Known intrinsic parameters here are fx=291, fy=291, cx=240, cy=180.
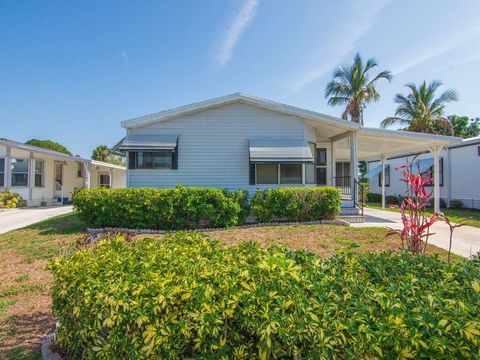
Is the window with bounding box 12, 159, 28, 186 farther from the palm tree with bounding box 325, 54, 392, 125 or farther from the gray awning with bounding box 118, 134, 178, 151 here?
the palm tree with bounding box 325, 54, 392, 125

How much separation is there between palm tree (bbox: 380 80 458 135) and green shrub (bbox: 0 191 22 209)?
2960cm

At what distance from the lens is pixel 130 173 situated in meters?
11.1

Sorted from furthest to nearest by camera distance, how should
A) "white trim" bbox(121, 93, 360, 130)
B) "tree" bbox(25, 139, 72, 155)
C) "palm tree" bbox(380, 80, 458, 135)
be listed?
"tree" bbox(25, 139, 72, 155) → "palm tree" bbox(380, 80, 458, 135) → "white trim" bbox(121, 93, 360, 130)

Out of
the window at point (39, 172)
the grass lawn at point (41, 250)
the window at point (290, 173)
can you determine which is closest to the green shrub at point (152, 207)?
the grass lawn at point (41, 250)

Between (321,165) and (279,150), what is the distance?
374 centimetres

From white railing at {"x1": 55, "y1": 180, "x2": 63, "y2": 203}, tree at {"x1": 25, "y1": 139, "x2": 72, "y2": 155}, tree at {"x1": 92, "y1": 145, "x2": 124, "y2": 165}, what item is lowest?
white railing at {"x1": 55, "y1": 180, "x2": 63, "y2": 203}

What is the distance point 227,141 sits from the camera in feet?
37.1

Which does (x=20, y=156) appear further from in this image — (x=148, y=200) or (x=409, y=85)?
(x=409, y=85)

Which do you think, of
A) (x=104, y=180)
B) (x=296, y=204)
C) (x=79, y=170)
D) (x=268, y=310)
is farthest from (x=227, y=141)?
(x=104, y=180)

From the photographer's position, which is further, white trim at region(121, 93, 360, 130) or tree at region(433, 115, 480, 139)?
tree at region(433, 115, 480, 139)

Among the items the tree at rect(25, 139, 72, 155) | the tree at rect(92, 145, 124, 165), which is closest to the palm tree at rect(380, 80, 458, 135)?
the tree at rect(92, 145, 124, 165)

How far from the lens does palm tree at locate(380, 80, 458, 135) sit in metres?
25.1

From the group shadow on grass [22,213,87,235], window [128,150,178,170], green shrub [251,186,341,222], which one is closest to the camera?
shadow on grass [22,213,87,235]

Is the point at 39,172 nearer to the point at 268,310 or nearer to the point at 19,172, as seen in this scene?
the point at 19,172
